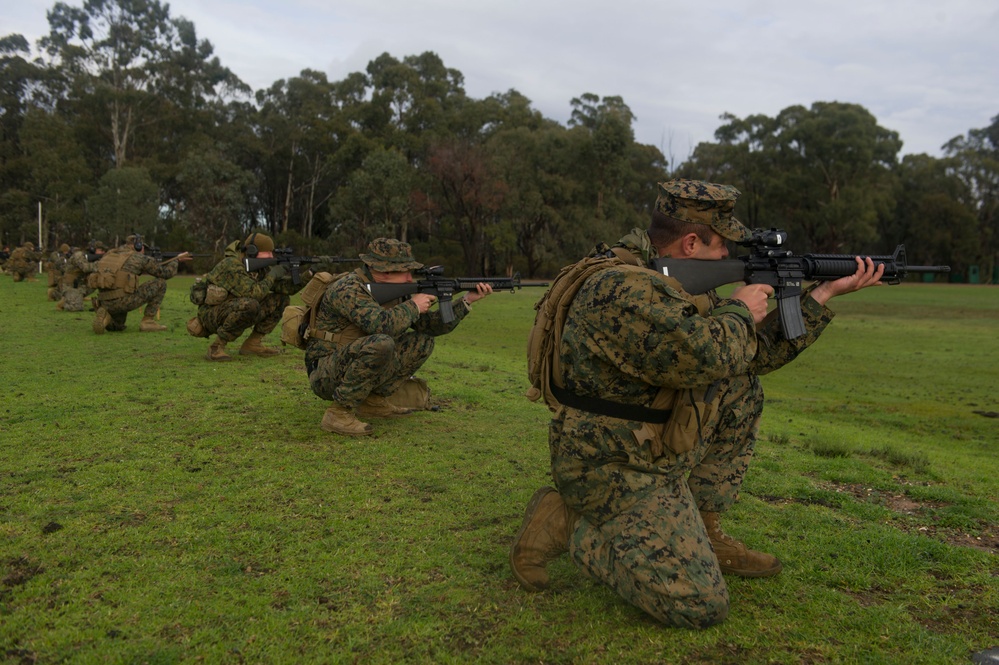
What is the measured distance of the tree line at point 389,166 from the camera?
50.2 meters

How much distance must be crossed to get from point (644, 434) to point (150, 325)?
508 inches

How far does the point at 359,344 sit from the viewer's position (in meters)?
6.85

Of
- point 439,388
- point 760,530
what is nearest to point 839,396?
point 439,388

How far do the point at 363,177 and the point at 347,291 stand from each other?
4237cm

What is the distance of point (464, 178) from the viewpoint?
49.2 m

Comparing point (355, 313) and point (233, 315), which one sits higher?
point (355, 313)

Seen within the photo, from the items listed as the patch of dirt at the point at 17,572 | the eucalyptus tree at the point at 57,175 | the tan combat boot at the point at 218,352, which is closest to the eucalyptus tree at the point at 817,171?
the eucalyptus tree at the point at 57,175

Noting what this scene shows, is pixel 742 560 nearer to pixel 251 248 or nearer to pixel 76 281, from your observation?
pixel 251 248

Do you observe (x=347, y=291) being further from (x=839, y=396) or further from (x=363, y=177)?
(x=363, y=177)

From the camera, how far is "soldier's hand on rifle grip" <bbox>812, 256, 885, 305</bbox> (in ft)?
15.0

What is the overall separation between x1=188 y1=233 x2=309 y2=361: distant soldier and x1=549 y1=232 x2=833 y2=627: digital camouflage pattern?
789 centimetres

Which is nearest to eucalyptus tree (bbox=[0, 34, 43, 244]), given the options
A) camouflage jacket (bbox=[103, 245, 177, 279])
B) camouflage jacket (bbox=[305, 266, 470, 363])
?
camouflage jacket (bbox=[103, 245, 177, 279])

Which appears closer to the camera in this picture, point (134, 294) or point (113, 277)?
point (113, 277)

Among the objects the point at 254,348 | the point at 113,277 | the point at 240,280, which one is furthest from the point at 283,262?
the point at 113,277
